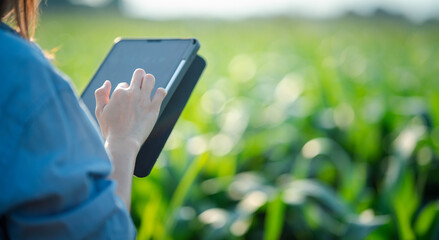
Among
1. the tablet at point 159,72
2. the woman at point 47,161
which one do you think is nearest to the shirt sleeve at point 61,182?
the woman at point 47,161

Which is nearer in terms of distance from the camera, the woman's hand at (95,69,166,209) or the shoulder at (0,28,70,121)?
the shoulder at (0,28,70,121)

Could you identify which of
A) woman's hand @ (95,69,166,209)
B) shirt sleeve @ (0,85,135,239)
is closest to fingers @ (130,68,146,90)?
woman's hand @ (95,69,166,209)

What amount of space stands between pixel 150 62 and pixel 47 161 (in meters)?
0.47

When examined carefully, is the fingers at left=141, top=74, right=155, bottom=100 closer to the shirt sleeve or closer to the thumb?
the thumb

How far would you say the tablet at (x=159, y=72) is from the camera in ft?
2.76

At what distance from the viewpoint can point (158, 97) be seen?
746mm

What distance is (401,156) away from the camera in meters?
1.71

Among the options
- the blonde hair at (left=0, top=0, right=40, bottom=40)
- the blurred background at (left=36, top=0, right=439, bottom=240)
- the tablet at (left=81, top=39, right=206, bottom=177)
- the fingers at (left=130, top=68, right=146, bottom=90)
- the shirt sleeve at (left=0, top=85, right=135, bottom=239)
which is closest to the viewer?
the shirt sleeve at (left=0, top=85, right=135, bottom=239)

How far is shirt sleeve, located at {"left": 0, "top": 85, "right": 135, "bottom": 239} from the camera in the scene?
0.49m

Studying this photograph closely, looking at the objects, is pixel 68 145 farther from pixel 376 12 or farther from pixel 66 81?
pixel 376 12

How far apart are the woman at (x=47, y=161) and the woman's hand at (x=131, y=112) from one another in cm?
14

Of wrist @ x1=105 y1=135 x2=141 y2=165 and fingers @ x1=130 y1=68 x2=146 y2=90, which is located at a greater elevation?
fingers @ x1=130 y1=68 x2=146 y2=90

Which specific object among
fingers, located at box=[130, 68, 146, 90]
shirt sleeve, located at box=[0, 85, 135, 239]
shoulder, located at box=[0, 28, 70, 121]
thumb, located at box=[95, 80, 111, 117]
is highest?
fingers, located at box=[130, 68, 146, 90]

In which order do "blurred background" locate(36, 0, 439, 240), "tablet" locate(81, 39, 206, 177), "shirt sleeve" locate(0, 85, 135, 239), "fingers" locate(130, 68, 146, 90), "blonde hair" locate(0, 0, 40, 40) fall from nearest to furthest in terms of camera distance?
"shirt sleeve" locate(0, 85, 135, 239)
"blonde hair" locate(0, 0, 40, 40)
"fingers" locate(130, 68, 146, 90)
"tablet" locate(81, 39, 206, 177)
"blurred background" locate(36, 0, 439, 240)
